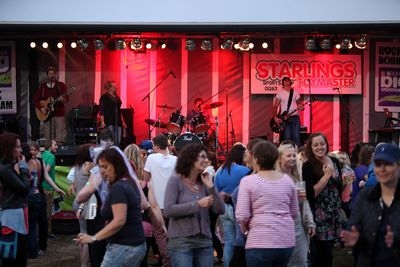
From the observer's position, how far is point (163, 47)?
17953mm

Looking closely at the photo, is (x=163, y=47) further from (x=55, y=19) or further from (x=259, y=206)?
(x=259, y=206)

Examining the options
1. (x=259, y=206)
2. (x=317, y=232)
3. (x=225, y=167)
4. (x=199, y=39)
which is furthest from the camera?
(x=199, y=39)

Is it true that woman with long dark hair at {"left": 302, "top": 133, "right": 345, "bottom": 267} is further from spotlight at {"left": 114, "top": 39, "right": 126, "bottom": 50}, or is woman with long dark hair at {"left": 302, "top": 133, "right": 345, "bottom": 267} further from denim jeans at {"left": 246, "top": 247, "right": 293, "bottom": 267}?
spotlight at {"left": 114, "top": 39, "right": 126, "bottom": 50}

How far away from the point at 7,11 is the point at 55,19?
1046 millimetres

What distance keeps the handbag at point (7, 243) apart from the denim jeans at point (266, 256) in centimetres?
214

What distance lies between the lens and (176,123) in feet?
56.8

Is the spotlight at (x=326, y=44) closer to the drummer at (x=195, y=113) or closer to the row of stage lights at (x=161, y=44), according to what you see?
the row of stage lights at (x=161, y=44)

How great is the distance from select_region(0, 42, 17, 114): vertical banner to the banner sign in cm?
607

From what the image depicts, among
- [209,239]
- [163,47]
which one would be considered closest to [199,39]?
[163,47]

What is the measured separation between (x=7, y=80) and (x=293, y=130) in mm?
7141

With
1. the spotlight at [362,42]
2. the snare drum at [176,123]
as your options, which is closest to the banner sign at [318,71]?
the spotlight at [362,42]

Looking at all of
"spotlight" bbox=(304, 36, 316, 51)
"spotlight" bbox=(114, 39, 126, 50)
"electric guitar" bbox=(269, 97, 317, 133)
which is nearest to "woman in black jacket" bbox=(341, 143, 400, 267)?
"spotlight" bbox=(304, 36, 316, 51)

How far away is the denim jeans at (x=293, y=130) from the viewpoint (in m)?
17.2

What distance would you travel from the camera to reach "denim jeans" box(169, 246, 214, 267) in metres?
6.07
